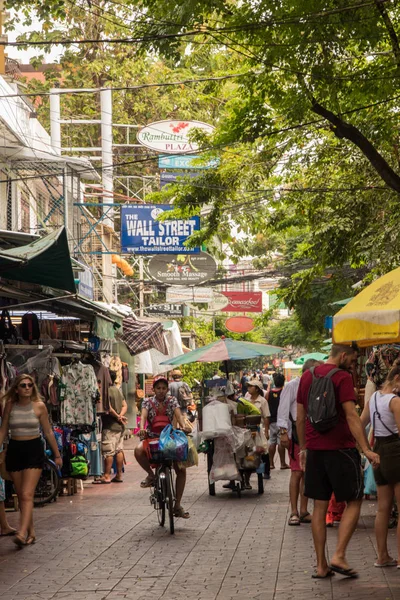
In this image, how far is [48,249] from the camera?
33.5ft

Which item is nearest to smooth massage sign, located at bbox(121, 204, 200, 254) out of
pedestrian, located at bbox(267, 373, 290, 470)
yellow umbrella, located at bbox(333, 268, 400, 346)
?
pedestrian, located at bbox(267, 373, 290, 470)

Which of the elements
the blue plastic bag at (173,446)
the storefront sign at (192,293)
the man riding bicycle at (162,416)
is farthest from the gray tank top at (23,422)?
the storefront sign at (192,293)

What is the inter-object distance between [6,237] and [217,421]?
197 inches

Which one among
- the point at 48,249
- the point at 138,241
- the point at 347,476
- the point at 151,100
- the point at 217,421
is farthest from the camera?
the point at 151,100

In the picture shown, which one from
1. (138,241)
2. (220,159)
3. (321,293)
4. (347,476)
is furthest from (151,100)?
(347,476)

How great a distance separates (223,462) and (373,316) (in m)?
7.20

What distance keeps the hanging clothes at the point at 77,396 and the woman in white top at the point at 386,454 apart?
315 inches

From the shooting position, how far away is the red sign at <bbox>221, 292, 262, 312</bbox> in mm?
36312

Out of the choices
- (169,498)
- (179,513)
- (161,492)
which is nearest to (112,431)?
(179,513)

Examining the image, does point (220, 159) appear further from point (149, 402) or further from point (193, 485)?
point (149, 402)

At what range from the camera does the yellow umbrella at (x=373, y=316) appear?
8.45 m

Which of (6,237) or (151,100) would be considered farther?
(151,100)

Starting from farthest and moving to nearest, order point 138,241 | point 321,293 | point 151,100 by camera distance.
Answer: point 151,100
point 321,293
point 138,241

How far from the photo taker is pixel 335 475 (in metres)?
8.35
